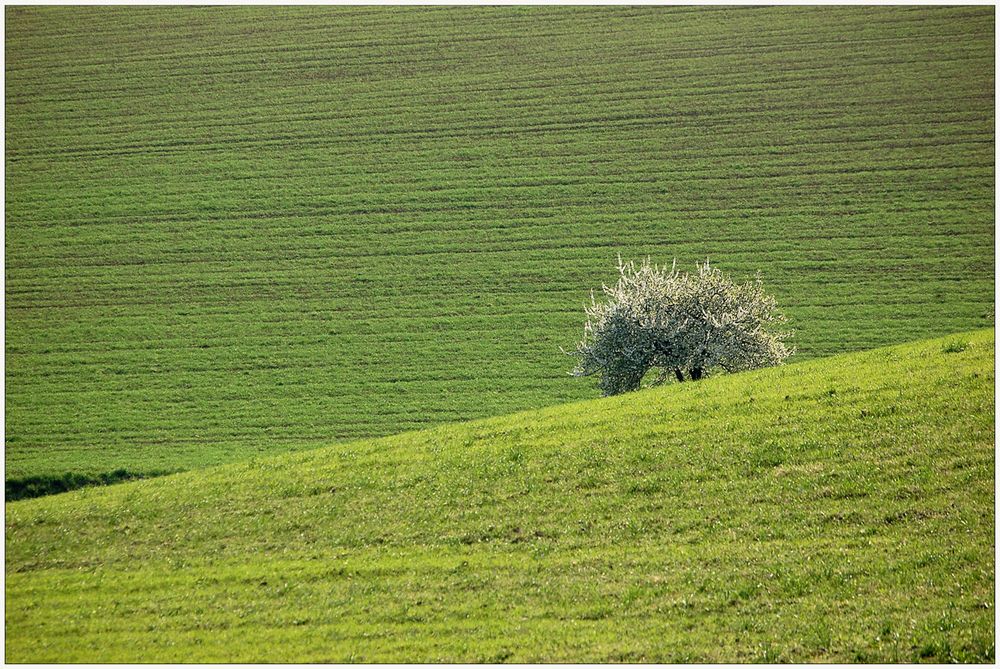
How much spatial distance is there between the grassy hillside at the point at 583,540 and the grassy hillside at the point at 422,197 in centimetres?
1493

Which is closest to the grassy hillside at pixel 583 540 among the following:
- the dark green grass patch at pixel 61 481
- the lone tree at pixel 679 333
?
the lone tree at pixel 679 333

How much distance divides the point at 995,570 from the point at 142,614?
632 inches

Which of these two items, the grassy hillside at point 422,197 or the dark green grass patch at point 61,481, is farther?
the grassy hillside at point 422,197

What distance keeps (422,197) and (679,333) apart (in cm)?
2941

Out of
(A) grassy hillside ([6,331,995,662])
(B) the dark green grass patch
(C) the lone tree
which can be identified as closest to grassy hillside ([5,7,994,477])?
(B) the dark green grass patch

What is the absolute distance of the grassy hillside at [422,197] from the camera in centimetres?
4494

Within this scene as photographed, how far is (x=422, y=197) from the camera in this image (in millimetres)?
60844

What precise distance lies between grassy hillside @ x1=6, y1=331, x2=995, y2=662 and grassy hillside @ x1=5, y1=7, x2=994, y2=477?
1493 centimetres

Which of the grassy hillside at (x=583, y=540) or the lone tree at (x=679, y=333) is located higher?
the lone tree at (x=679, y=333)

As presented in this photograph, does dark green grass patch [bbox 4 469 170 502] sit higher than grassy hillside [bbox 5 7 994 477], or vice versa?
grassy hillside [bbox 5 7 994 477]

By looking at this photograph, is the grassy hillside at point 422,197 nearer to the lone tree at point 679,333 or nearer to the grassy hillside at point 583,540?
the lone tree at point 679,333

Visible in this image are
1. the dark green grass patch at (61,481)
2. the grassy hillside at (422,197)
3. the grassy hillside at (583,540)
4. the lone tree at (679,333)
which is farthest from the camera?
the grassy hillside at (422,197)

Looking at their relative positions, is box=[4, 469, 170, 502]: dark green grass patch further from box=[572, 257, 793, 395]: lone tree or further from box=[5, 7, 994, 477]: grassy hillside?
box=[572, 257, 793, 395]: lone tree

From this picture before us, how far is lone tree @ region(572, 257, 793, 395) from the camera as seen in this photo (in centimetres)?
3531
